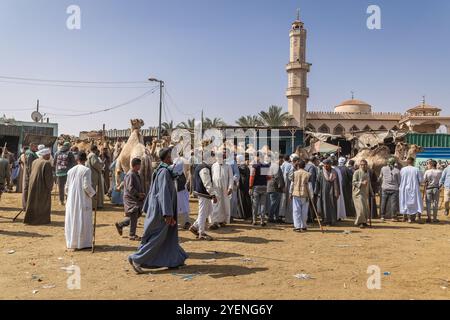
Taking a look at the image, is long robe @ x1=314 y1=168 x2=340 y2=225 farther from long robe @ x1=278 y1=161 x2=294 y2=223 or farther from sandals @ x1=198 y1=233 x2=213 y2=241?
sandals @ x1=198 y1=233 x2=213 y2=241

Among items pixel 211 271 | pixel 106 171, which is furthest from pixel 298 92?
pixel 211 271

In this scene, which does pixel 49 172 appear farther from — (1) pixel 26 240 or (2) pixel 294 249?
(2) pixel 294 249

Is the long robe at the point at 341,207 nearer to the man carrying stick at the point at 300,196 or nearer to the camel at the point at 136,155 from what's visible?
the man carrying stick at the point at 300,196

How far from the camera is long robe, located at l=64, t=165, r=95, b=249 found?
281 inches

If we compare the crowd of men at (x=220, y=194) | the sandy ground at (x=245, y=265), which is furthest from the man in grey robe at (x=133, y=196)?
the sandy ground at (x=245, y=265)

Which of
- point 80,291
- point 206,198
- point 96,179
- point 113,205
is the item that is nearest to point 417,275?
point 206,198

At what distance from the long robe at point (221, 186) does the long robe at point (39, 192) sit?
3.60 m

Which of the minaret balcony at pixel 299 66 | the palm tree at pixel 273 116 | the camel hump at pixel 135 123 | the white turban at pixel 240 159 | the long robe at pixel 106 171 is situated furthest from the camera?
the minaret balcony at pixel 299 66

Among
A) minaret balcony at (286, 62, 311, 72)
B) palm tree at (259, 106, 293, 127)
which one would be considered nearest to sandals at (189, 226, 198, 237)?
palm tree at (259, 106, 293, 127)

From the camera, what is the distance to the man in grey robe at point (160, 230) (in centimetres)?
577

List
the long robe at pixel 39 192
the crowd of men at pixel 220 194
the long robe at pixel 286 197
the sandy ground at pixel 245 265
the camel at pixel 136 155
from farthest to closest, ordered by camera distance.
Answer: the long robe at pixel 286 197 → the camel at pixel 136 155 → the long robe at pixel 39 192 → the crowd of men at pixel 220 194 → the sandy ground at pixel 245 265

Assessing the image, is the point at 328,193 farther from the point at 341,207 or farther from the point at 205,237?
the point at 205,237

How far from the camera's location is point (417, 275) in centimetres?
592

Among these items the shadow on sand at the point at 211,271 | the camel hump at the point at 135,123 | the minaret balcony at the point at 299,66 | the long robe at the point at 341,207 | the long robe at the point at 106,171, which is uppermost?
the minaret balcony at the point at 299,66
